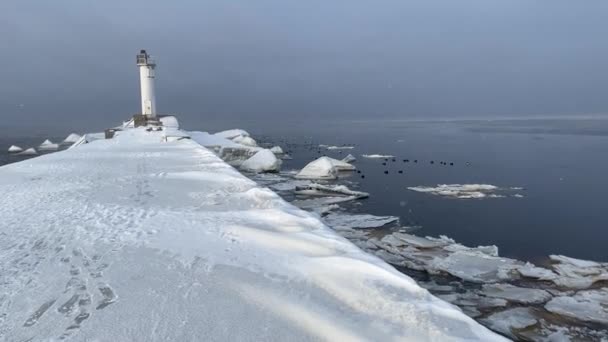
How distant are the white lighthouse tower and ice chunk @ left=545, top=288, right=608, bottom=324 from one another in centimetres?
3794

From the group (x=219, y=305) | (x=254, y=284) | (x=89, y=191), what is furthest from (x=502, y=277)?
(x=89, y=191)

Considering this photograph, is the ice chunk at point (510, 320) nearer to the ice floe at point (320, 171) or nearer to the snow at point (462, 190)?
the snow at point (462, 190)

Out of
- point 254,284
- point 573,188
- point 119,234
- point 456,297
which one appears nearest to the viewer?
point 254,284

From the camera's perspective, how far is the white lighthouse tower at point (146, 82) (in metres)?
40.0

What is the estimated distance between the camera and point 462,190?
18.6 metres

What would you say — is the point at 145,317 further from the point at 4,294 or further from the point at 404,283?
the point at 404,283

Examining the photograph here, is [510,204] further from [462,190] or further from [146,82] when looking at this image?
[146,82]

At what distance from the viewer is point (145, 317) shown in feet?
12.0

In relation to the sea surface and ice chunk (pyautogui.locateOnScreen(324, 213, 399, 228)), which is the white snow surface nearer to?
ice chunk (pyautogui.locateOnScreen(324, 213, 399, 228))

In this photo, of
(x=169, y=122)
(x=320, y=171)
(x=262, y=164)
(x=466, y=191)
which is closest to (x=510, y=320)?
(x=466, y=191)

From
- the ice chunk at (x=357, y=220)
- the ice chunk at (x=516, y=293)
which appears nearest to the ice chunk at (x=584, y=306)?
the ice chunk at (x=516, y=293)

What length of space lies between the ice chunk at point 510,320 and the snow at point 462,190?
10957mm

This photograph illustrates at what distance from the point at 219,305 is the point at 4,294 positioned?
82.7 inches

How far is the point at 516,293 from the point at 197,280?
5.84 meters
